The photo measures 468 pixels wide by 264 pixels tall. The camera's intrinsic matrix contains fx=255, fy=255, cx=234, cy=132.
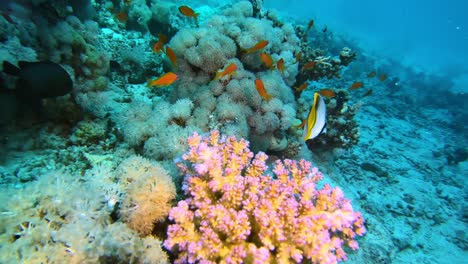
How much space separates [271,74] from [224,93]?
1.31 m

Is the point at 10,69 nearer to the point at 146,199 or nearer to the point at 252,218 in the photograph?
the point at 146,199

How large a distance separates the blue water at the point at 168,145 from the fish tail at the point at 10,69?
0.01 metres

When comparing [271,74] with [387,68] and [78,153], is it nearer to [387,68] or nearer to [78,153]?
[78,153]

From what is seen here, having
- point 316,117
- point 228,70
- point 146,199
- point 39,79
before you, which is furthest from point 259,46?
point 146,199

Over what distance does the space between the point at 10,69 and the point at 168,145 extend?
1936mm

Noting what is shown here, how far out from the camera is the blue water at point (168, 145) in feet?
5.98

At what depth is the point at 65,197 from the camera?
1.85 meters

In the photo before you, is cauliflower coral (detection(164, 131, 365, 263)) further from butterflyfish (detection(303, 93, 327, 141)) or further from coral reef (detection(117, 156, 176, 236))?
butterflyfish (detection(303, 93, 327, 141))

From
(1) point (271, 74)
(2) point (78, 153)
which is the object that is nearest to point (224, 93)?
(1) point (271, 74)

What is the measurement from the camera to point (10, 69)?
2857mm

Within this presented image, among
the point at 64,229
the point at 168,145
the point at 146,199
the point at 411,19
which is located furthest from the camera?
the point at 411,19

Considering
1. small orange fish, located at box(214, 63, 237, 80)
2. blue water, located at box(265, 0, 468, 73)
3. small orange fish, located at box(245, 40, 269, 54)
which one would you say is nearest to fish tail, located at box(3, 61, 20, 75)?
small orange fish, located at box(214, 63, 237, 80)

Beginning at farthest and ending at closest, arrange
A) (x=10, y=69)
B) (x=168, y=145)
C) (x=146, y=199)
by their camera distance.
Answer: (x=168, y=145) → (x=10, y=69) → (x=146, y=199)

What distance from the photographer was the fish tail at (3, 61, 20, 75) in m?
2.83
